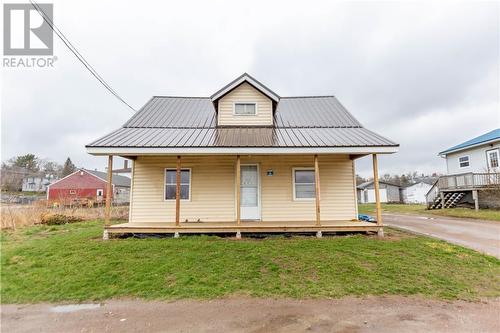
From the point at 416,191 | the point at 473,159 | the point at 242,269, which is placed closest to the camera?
the point at 242,269

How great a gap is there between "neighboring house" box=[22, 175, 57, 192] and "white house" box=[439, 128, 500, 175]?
2935 inches

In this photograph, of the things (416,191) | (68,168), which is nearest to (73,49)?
(416,191)

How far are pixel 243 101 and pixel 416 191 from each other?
4797 centimetres

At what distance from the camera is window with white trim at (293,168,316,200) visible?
10.1 metres

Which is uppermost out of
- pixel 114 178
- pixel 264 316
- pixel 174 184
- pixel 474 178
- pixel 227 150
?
pixel 114 178

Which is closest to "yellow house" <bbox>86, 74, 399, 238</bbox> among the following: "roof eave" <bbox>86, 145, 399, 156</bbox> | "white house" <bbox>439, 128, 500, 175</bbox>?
"roof eave" <bbox>86, 145, 399, 156</bbox>

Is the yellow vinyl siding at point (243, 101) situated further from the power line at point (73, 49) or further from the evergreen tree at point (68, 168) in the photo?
the evergreen tree at point (68, 168)

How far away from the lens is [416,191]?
151ft

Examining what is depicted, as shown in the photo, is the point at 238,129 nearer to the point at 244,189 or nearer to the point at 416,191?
the point at 244,189

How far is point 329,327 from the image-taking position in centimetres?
341

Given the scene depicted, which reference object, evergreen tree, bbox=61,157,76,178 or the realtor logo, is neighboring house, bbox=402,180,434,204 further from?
evergreen tree, bbox=61,157,76,178

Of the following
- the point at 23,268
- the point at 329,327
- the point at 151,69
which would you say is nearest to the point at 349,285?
the point at 329,327

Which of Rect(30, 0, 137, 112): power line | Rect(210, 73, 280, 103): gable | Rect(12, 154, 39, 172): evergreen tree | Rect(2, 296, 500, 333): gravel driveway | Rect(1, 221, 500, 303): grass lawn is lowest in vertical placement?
Rect(2, 296, 500, 333): gravel driveway

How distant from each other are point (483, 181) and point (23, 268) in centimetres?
2466
